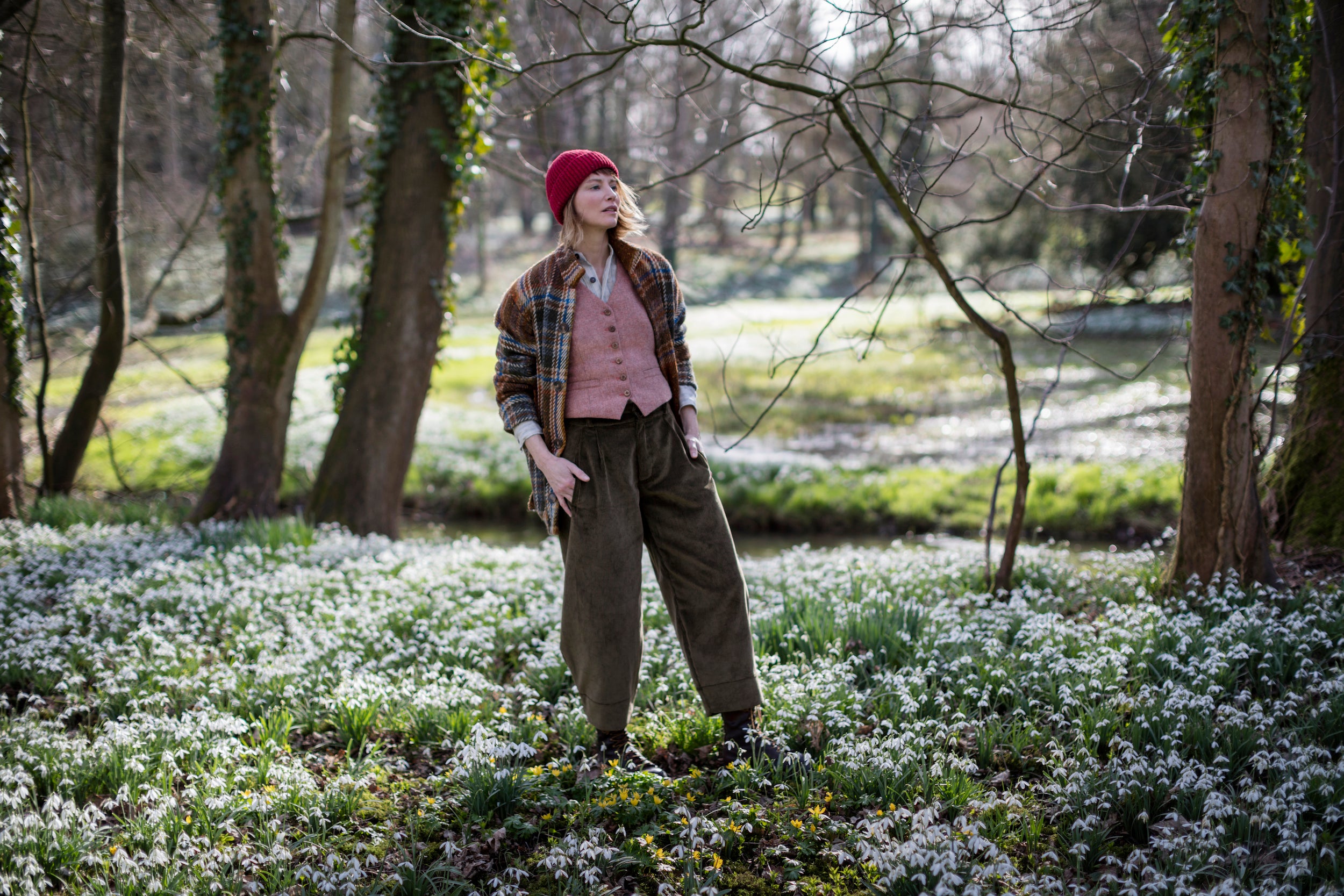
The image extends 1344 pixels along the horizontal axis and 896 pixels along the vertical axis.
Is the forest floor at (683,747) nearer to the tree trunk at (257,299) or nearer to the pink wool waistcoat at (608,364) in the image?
the pink wool waistcoat at (608,364)

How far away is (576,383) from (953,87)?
2253 mm

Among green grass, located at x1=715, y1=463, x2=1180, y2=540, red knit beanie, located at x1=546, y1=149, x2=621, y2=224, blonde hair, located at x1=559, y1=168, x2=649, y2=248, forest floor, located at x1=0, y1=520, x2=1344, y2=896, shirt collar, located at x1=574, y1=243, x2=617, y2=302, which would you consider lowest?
forest floor, located at x1=0, y1=520, x2=1344, y2=896

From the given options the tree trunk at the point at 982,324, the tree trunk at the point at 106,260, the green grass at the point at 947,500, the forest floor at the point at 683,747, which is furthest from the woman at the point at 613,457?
the tree trunk at the point at 106,260

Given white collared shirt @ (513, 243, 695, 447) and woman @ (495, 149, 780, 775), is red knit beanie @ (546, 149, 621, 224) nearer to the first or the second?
woman @ (495, 149, 780, 775)

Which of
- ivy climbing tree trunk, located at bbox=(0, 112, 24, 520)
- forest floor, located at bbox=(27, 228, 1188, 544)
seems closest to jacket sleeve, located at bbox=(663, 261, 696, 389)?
forest floor, located at bbox=(27, 228, 1188, 544)

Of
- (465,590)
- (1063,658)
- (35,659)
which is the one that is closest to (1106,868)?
(1063,658)

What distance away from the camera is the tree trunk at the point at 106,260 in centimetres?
923

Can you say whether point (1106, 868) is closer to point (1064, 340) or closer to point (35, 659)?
point (1064, 340)

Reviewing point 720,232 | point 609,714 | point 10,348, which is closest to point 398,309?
point 10,348

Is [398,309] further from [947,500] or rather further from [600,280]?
[947,500]

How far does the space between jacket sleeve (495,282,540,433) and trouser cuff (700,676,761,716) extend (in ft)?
4.21

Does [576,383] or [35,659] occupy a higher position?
[576,383]

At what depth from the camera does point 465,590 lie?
20.4 feet

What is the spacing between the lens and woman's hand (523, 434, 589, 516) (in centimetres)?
357
